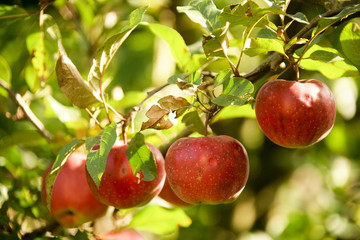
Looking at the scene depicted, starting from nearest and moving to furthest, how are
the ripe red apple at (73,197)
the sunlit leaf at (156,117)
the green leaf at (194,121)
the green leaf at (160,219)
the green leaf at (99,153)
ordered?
the green leaf at (99,153)
the sunlit leaf at (156,117)
the green leaf at (194,121)
the ripe red apple at (73,197)
the green leaf at (160,219)

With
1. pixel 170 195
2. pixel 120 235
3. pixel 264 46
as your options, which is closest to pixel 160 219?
pixel 120 235

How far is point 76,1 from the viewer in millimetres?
1486

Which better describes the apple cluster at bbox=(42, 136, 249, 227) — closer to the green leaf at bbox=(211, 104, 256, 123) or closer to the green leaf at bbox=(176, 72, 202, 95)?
the green leaf at bbox=(176, 72, 202, 95)

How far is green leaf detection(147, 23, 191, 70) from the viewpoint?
984mm

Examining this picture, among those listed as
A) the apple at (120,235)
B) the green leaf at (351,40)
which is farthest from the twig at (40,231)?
the green leaf at (351,40)

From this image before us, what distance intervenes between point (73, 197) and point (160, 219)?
13.8 inches

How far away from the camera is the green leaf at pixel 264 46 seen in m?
0.64

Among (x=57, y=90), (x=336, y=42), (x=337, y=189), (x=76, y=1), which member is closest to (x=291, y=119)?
(x=336, y=42)

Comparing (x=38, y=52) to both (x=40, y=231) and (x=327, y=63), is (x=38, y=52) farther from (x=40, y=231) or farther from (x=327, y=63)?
(x=327, y=63)

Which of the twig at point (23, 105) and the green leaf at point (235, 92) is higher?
the green leaf at point (235, 92)

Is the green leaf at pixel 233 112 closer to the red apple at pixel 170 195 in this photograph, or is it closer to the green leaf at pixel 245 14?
the red apple at pixel 170 195

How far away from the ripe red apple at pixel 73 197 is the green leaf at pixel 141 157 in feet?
0.89

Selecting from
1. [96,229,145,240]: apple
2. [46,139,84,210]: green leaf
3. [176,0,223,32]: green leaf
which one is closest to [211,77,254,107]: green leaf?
[176,0,223,32]: green leaf

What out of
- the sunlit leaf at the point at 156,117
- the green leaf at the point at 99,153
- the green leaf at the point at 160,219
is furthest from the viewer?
the green leaf at the point at 160,219
